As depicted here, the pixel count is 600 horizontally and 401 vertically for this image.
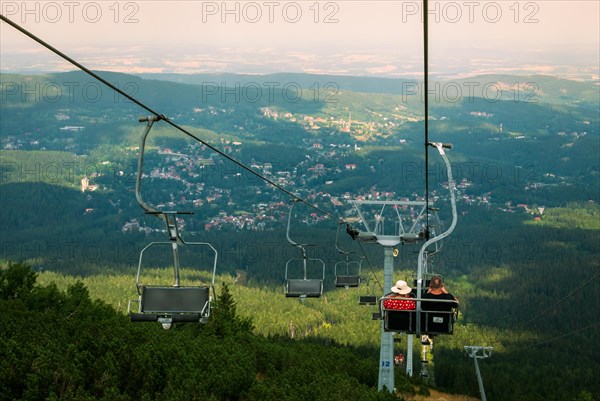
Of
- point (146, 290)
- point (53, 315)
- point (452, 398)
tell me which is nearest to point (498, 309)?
A: point (452, 398)

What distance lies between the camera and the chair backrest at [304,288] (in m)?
33.3

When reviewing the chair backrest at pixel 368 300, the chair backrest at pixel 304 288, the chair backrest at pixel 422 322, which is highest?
the chair backrest at pixel 422 322

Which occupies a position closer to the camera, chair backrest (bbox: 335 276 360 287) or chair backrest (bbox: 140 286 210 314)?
chair backrest (bbox: 140 286 210 314)

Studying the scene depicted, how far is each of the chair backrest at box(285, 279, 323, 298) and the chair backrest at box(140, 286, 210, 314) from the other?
51.2 ft

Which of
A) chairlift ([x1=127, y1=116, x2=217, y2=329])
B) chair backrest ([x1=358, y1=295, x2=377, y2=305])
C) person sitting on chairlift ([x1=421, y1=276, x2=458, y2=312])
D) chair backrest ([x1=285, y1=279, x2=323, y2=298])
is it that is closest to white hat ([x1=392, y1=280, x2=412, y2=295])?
person sitting on chairlift ([x1=421, y1=276, x2=458, y2=312])

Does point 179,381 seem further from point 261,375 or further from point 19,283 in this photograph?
point 19,283

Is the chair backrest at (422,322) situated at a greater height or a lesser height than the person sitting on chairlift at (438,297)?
lesser

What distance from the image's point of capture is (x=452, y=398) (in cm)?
7231

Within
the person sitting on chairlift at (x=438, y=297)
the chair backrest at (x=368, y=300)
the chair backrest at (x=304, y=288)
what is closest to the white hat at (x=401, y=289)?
the person sitting on chairlift at (x=438, y=297)

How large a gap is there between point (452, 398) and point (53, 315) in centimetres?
3367

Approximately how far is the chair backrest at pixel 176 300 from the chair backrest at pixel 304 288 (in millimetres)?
15597

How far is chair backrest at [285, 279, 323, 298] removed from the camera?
33.3 metres

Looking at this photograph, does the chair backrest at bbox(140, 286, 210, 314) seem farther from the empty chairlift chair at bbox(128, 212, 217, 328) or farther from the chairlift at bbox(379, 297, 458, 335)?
the chairlift at bbox(379, 297, 458, 335)

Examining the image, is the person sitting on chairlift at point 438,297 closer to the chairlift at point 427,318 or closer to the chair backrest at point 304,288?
the chairlift at point 427,318
